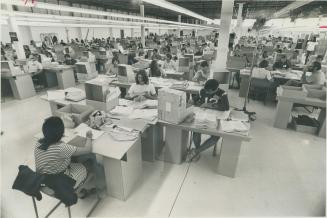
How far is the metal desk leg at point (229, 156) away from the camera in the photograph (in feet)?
8.85

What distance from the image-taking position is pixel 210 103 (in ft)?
10.8

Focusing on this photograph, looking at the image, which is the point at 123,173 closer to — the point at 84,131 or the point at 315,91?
the point at 84,131

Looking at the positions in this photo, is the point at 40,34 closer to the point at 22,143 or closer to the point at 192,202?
the point at 22,143

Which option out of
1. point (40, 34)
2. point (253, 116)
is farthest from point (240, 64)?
point (40, 34)

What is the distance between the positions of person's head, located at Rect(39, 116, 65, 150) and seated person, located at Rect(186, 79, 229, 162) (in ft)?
6.68

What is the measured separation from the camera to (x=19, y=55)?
7082 mm

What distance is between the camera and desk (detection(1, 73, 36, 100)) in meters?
5.72

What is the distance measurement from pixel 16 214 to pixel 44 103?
3931 mm

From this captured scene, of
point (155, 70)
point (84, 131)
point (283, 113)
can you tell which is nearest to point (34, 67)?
point (155, 70)

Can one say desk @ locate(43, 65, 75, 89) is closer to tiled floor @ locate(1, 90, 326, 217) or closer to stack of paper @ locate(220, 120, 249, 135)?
tiled floor @ locate(1, 90, 326, 217)

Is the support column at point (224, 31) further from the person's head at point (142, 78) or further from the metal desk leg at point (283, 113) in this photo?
the person's head at point (142, 78)

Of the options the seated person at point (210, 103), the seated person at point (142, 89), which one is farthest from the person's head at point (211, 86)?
the seated person at point (142, 89)

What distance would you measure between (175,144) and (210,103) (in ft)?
2.86

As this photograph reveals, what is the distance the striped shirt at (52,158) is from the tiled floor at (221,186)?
810 millimetres
